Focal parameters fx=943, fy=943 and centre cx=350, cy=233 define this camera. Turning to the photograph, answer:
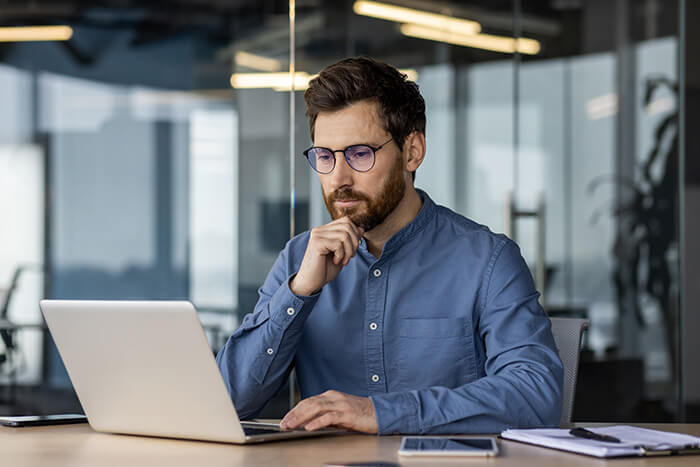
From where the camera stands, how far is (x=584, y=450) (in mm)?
1430

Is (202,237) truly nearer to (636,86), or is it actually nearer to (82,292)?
(82,292)

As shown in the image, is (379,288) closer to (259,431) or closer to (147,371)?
(259,431)

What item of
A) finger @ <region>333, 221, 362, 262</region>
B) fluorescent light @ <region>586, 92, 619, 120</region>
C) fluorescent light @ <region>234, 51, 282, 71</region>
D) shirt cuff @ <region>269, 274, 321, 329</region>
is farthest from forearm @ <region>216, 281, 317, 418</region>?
fluorescent light @ <region>586, 92, 619, 120</region>

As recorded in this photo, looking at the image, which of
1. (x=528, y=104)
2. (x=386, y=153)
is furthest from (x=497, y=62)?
(x=386, y=153)

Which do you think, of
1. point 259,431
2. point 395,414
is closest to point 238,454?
point 259,431

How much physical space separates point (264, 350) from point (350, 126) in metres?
0.52

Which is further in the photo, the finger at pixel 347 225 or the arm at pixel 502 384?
the finger at pixel 347 225

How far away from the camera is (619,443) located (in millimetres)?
1458

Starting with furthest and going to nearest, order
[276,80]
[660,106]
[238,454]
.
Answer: [660,106]
[276,80]
[238,454]

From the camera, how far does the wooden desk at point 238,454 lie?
1.39 m

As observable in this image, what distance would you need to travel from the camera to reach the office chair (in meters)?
2.01

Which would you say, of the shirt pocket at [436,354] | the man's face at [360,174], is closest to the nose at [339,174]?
the man's face at [360,174]

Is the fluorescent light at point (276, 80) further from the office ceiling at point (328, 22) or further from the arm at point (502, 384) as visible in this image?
the arm at point (502, 384)

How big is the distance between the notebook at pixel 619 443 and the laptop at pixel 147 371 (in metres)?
0.36
